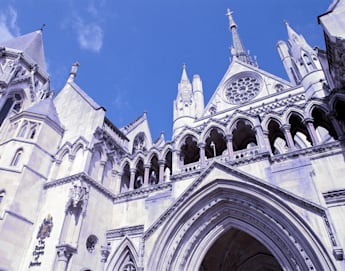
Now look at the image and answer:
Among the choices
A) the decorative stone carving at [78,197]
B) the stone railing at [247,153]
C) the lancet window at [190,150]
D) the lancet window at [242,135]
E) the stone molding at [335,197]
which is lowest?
the stone molding at [335,197]

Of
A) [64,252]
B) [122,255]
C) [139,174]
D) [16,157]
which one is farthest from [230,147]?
[16,157]

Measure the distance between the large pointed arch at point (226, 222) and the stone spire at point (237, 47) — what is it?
36808 mm

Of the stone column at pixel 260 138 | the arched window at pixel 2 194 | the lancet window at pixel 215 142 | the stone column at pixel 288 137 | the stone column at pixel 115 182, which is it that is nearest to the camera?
the stone column at pixel 288 137

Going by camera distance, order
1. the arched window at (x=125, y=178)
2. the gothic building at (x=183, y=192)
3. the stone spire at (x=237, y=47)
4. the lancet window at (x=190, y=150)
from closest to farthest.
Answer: the gothic building at (x=183, y=192) → the lancet window at (x=190, y=150) → the arched window at (x=125, y=178) → the stone spire at (x=237, y=47)

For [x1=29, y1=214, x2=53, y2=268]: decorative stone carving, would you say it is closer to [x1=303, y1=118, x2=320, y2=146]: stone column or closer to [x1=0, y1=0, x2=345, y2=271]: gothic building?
[x1=0, y1=0, x2=345, y2=271]: gothic building

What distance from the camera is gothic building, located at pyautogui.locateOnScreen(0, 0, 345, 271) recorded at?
947 centimetres

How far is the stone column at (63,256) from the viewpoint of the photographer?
10602 mm

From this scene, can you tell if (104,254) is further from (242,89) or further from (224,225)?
(242,89)

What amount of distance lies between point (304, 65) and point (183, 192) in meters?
16.0

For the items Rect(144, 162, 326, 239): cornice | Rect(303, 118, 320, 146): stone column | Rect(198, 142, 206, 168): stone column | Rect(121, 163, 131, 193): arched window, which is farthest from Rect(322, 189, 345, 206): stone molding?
Rect(121, 163, 131, 193): arched window

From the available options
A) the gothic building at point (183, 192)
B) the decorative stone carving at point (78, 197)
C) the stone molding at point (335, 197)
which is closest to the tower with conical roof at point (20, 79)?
the gothic building at point (183, 192)

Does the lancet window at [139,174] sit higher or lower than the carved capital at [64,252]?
higher

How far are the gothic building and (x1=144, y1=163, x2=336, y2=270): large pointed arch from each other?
0.13 feet

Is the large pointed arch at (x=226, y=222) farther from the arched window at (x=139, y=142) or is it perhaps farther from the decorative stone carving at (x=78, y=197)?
the arched window at (x=139, y=142)
